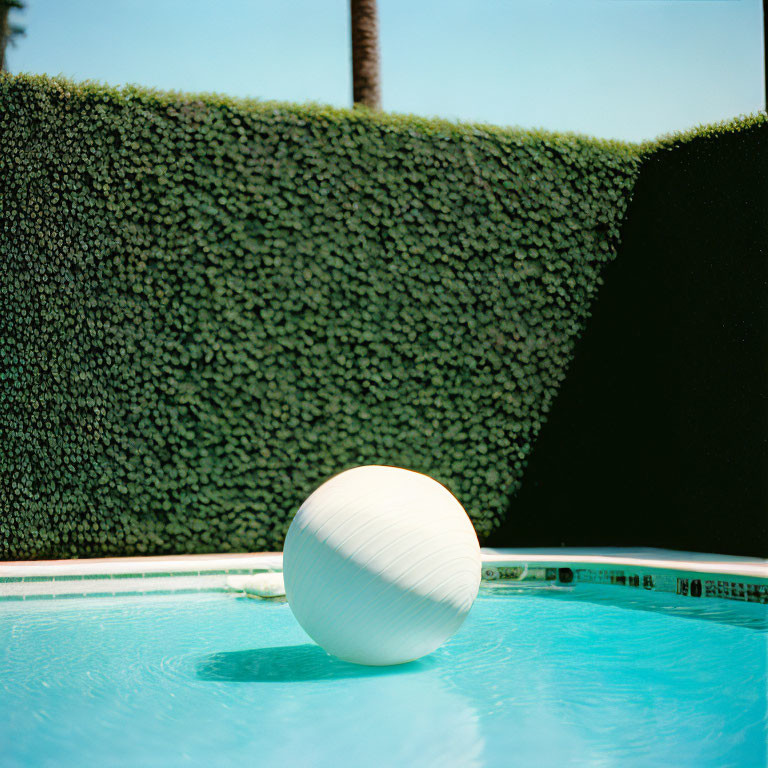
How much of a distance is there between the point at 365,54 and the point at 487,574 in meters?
7.04

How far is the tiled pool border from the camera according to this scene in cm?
657

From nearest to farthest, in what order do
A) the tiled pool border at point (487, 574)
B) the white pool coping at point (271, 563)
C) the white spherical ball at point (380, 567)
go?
the white spherical ball at point (380, 567), the tiled pool border at point (487, 574), the white pool coping at point (271, 563)

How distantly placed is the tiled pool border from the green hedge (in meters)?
0.79

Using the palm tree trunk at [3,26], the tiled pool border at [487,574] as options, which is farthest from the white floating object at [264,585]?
the palm tree trunk at [3,26]

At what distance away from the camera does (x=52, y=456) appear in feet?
25.4

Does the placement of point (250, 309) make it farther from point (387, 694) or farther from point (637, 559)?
point (387, 694)

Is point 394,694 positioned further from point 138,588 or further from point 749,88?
point 749,88

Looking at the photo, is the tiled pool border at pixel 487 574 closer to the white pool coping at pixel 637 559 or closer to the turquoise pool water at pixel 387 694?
the white pool coping at pixel 637 559

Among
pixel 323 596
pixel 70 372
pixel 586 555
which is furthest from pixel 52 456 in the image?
pixel 586 555

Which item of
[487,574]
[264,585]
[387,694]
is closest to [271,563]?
[264,585]

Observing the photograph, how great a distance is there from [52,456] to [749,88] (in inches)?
306

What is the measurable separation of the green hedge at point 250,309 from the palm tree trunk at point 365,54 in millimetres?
2538

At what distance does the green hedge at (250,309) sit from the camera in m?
7.74

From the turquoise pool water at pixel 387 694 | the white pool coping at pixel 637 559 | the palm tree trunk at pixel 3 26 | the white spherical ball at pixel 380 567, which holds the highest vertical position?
the palm tree trunk at pixel 3 26
